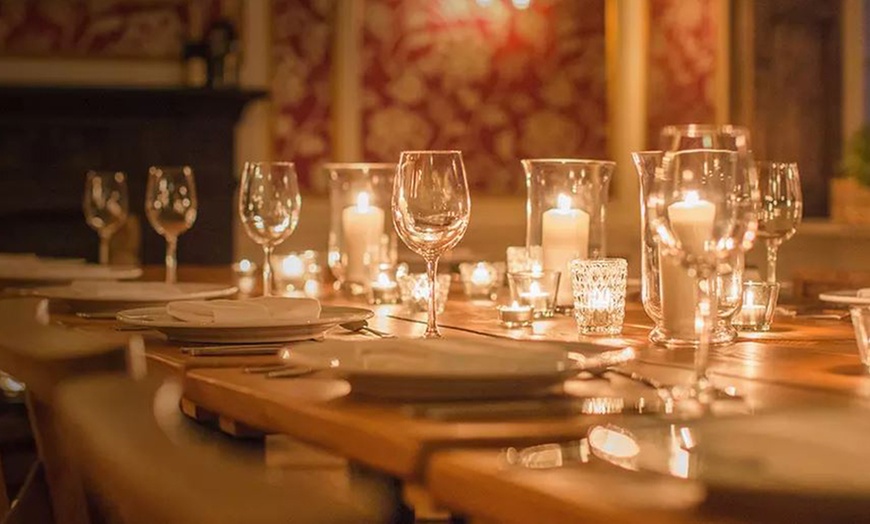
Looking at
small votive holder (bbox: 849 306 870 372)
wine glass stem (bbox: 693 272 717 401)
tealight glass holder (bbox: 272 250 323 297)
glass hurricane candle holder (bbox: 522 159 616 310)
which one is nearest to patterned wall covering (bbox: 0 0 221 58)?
tealight glass holder (bbox: 272 250 323 297)

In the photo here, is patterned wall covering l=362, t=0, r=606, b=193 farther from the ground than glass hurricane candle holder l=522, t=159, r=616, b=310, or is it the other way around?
patterned wall covering l=362, t=0, r=606, b=193

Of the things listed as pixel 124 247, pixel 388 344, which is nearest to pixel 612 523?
pixel 388 344

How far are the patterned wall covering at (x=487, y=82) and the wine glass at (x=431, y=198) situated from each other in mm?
3682

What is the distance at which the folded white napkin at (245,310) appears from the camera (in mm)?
1525

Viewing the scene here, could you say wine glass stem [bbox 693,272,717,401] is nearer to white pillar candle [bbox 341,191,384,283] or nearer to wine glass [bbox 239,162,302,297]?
Answer: wine glass [bbox 239,162,302,297]

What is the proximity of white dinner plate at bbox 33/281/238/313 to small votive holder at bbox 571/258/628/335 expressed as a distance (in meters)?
0.58

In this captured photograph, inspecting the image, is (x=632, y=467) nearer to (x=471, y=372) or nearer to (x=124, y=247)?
(x=471, y=372)

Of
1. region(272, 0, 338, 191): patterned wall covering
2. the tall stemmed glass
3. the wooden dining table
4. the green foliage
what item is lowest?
the wooden dining table

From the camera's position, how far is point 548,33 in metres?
5.46

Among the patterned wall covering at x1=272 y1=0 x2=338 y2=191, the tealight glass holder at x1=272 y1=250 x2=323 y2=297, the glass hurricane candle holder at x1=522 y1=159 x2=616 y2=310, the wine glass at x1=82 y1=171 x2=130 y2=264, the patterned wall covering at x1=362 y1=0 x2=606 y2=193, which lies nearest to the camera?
the glass hurricane candle holder at x1=522 y1=159 x2=616 y2=310

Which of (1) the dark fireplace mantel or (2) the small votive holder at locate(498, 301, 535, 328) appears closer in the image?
(2) the small votive holder at locate(498, 301, 535, 328)

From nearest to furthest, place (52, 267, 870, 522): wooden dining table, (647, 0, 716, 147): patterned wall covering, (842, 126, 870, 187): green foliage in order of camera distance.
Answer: (52, 267, 870, 522): wooden dining table → (842, 126, 870, 187): green foliage → (647, 0, 716, 147): patterned wall covering

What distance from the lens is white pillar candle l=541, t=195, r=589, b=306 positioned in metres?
1.96

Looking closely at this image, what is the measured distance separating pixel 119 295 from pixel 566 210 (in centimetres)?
64
